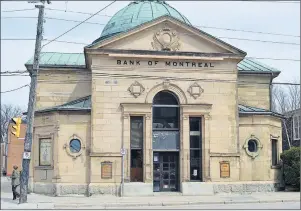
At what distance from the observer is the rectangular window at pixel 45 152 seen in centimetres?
2848

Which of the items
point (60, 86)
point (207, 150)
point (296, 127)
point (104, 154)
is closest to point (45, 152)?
point (104, 154)

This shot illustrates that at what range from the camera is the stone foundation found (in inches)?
1062

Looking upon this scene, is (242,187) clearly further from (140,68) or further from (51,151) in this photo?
(51,151)

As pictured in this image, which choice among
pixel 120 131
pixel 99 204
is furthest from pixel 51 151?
pixel 99 204

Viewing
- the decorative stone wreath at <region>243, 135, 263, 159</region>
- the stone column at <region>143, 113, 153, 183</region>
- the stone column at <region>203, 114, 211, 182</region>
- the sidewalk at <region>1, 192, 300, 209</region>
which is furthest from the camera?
the decorative stone wreath at <region>243, 135, 263, 159</region>

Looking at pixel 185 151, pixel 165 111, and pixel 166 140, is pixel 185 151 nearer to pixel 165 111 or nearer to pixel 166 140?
pixel 166 140

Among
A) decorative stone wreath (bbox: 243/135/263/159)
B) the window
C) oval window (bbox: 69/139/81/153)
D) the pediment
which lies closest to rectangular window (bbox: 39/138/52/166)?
oval window (bbox: 69/139/81/153)

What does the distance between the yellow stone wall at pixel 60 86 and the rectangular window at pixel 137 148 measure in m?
5.83

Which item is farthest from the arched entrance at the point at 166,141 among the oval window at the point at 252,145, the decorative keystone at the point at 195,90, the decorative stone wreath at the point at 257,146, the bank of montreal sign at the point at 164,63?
the oval window at the point at 252,145

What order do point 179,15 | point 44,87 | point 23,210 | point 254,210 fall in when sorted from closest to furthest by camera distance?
point 254,210
point 23,210
point 44,87
point 179,15

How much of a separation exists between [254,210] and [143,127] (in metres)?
11.2

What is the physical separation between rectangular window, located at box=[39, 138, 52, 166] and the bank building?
0.06 m

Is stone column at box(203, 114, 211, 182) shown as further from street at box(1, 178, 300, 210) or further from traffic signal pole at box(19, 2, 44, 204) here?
traffic signal pole at box(19, 2, 44, 204)

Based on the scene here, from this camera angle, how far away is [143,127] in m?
28.2
